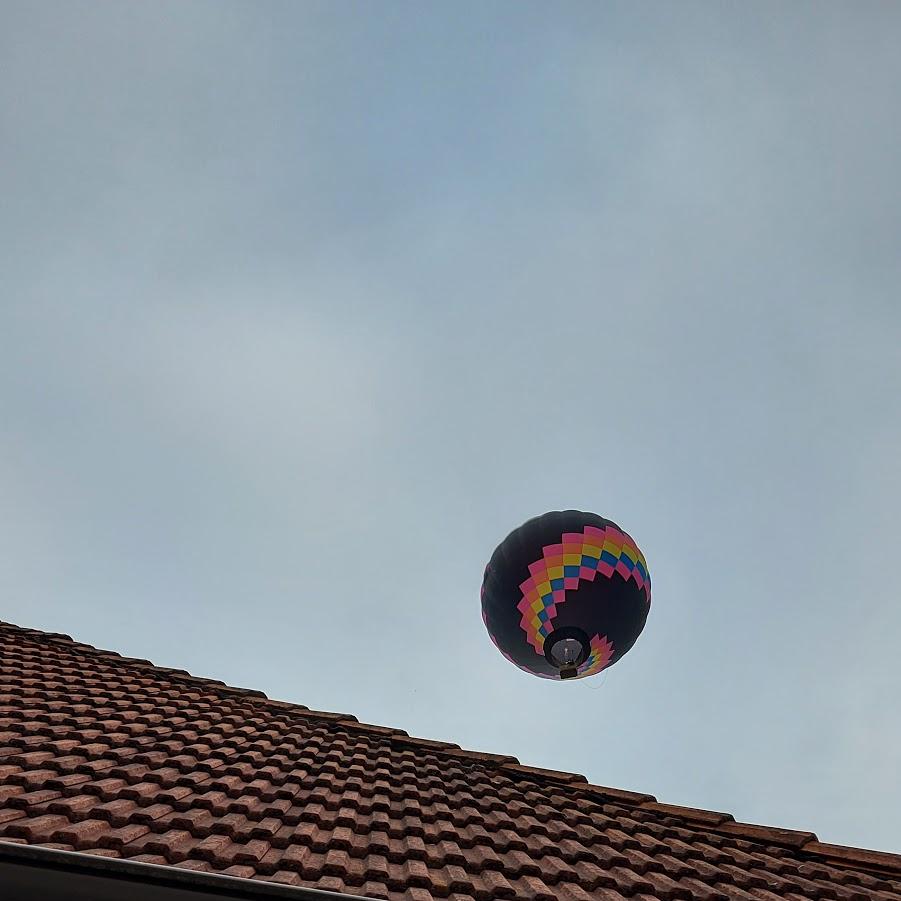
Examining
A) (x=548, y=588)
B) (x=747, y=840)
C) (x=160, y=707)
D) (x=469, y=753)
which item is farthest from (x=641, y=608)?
(x=160, y=707)

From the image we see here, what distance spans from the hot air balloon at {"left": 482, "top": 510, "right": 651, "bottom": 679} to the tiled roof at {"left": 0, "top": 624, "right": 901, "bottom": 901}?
15.0 feet

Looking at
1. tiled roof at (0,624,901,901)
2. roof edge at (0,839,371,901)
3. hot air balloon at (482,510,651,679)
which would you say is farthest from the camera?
hot air balloon at (482,510,651,679)

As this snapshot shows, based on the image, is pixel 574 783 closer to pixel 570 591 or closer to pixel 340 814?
pixel 340 814

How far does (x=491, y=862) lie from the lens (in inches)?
133

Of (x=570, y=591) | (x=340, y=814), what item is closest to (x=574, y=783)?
(x=340, y=814)

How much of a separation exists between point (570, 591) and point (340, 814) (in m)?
6.83

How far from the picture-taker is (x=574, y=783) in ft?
17.9

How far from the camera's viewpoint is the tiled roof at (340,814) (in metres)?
2.98

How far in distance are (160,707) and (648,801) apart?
354 cm

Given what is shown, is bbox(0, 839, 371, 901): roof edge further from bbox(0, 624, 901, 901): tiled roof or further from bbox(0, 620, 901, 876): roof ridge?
bbox(0, 620, 901, 876): roof ridge

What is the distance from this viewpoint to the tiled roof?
2.98 m

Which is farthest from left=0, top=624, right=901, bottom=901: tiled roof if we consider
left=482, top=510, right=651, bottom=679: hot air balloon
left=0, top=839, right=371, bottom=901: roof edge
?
left=482, top=510, right=651, bottom=679: hot air balloon

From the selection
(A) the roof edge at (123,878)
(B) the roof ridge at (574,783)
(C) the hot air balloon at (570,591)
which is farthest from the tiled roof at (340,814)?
(C) the hot air balloon at (570,591)

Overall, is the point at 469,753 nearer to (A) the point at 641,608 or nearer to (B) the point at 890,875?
(B) the point at 890,875
